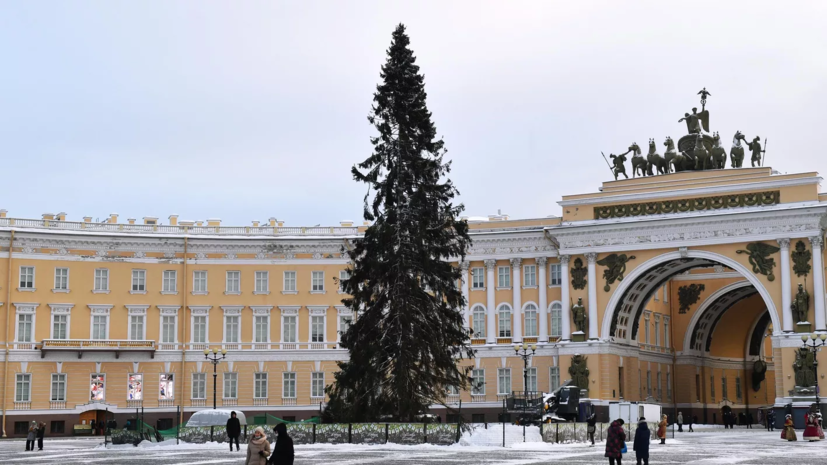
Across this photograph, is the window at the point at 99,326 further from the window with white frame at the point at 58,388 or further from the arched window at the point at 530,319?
the arched window at the point at 530,319

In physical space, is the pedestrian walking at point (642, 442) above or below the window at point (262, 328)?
below

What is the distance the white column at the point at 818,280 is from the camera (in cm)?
6378

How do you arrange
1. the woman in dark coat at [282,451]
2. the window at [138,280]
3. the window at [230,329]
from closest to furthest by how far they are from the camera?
1. the woman in dark coat at [282,451]
2. the window at [138,280]
3. the window at [230,329]

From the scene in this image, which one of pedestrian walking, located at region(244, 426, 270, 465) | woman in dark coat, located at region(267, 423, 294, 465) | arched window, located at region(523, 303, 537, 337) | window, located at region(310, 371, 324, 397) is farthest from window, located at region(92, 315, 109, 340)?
woman in dark coat, located at region(267, 423, 294, 465)

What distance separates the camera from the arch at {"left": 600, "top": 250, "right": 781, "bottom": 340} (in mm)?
66438

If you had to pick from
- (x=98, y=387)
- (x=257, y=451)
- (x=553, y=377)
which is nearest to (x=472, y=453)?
(x=257, y=451)

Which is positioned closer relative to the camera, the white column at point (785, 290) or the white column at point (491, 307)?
the white column at point (785, 290)

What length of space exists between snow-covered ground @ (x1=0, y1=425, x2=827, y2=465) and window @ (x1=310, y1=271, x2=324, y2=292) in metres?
26.6

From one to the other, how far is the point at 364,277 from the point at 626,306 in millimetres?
27269

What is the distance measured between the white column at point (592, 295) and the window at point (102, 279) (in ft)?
95.9

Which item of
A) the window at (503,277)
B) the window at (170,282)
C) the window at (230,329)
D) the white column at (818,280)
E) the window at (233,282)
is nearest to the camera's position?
the white column at (818,280)

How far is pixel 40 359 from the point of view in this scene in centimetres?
6912

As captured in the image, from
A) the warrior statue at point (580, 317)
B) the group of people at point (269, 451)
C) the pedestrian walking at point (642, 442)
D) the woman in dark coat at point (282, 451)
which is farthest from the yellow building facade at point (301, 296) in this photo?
the woman in dark coat at point (282, 451)

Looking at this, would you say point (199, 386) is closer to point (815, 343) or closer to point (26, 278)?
point (26, 278)
